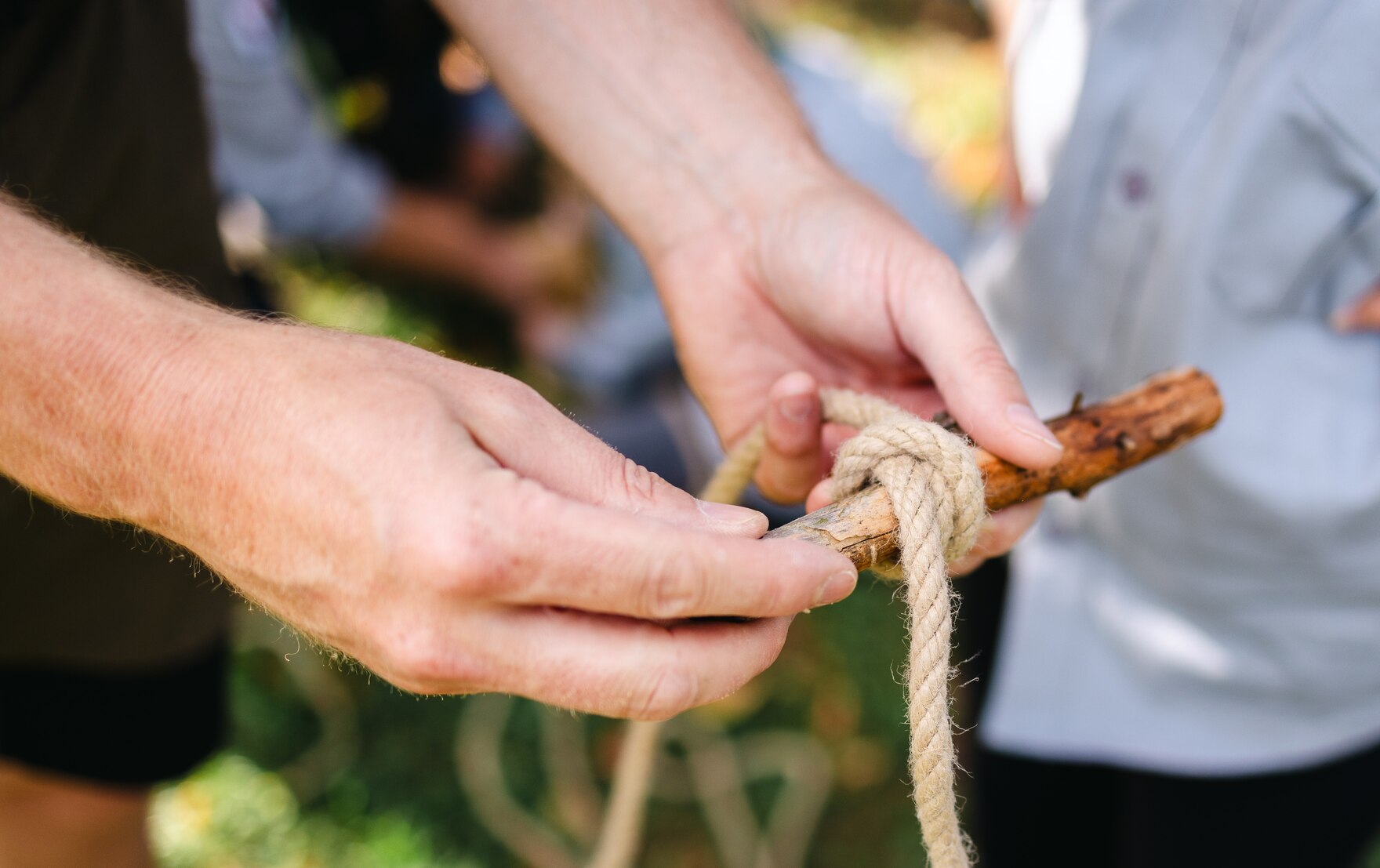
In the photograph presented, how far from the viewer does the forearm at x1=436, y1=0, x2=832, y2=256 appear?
1073mm

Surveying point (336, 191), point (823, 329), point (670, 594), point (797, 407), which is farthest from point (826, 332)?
point (336, 191)

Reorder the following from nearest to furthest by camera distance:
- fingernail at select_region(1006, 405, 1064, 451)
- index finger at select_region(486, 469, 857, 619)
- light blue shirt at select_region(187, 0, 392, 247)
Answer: index finger at select_region(486, 469, 857, 619) < fingernail at select_region(1006, 405, 1064, 451) < light blue shirt at select_region(187, 0, 392, 247)

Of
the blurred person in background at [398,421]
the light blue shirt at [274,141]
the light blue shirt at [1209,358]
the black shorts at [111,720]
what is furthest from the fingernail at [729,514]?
the light blue shirt at [274,141]

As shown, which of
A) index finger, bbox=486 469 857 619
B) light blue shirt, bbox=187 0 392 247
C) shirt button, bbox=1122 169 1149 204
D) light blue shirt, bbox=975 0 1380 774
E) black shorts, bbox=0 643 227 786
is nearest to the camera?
index finger, bbox=486 469 857 619

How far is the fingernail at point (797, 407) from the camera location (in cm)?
95

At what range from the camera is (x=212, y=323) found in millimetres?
690

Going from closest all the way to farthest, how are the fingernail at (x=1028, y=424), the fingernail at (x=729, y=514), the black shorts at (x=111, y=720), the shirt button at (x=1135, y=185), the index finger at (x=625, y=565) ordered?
the index finger at (x=625, y=565)
the fingernail at (x=729, y=514)
the fingernail at (x=1028, y=424)
the shirt button at (x=1135, y=185)
the black shorts at (x=111, y=720)

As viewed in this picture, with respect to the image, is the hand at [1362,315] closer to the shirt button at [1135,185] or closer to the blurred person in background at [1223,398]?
the blurred person in background at [1223,398]

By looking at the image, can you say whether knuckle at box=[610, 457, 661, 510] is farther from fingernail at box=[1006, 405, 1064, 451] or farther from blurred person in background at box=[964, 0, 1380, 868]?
blurred person in background at box=[964, 0, 1380, 868]

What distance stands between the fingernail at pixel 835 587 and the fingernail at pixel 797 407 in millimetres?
278

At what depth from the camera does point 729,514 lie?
71 centimetres

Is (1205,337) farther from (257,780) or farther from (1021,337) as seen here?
(257,780)

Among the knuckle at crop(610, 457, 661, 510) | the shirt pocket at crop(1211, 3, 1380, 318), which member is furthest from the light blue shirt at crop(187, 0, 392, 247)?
the shirt pocket at crop(1211, 3, 1380, 318)

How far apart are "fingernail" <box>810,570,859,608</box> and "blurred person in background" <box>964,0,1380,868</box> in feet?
1.91
